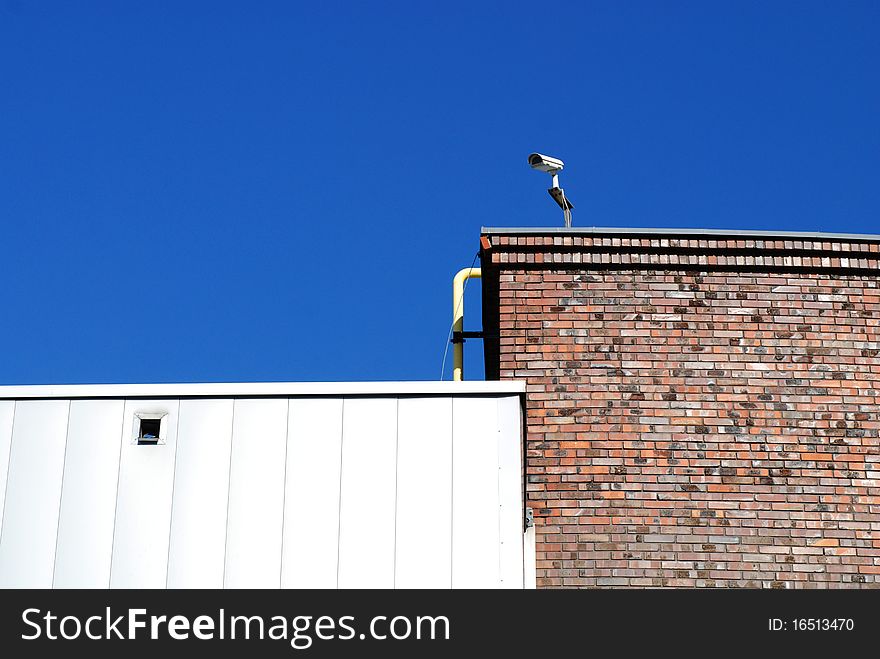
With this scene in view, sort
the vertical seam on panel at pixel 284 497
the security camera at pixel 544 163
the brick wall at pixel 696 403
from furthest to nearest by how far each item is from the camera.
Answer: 1. the security camera at pixel 544 163
2. the brick wall at pixel 696 403
3. the vertical seam on panel at pixel 284 497

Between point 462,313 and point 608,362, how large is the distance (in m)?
2.59

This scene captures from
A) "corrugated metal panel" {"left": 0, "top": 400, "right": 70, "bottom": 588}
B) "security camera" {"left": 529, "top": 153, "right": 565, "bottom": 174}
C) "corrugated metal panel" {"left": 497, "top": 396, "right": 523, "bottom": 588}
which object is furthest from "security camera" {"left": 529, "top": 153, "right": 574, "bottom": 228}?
"corrugated metal panel" {"left": 0, "top": 400, "right": 70, "bottom": 588}

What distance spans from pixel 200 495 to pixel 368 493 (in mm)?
1327

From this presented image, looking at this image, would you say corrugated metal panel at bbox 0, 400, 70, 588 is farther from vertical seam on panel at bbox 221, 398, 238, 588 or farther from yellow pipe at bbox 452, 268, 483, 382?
yellow pipe at bbox 452, 268, 483, 382

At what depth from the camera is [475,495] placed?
360 inches

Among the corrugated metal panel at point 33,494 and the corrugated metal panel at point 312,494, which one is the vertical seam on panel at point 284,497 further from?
the corrugated metal panel at point 33,494

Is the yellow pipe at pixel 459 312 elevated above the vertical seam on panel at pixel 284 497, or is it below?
above

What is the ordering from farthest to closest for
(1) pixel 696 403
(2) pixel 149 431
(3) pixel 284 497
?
(1) pixel 696 403 < (2) pixel 149 431 < (3) pixel 284 497

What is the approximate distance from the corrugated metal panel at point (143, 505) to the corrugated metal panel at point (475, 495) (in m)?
2.26

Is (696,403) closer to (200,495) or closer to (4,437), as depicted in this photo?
(200,495)

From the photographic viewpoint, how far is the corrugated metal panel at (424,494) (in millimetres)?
8961

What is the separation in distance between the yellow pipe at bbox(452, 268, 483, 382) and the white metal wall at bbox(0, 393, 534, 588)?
2.75 m

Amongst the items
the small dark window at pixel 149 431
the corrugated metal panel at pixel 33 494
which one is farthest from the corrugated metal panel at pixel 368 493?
the corrugated metal panel at pixel 33 494

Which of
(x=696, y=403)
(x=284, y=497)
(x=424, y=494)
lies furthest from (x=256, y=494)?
(x=696, y=403)
